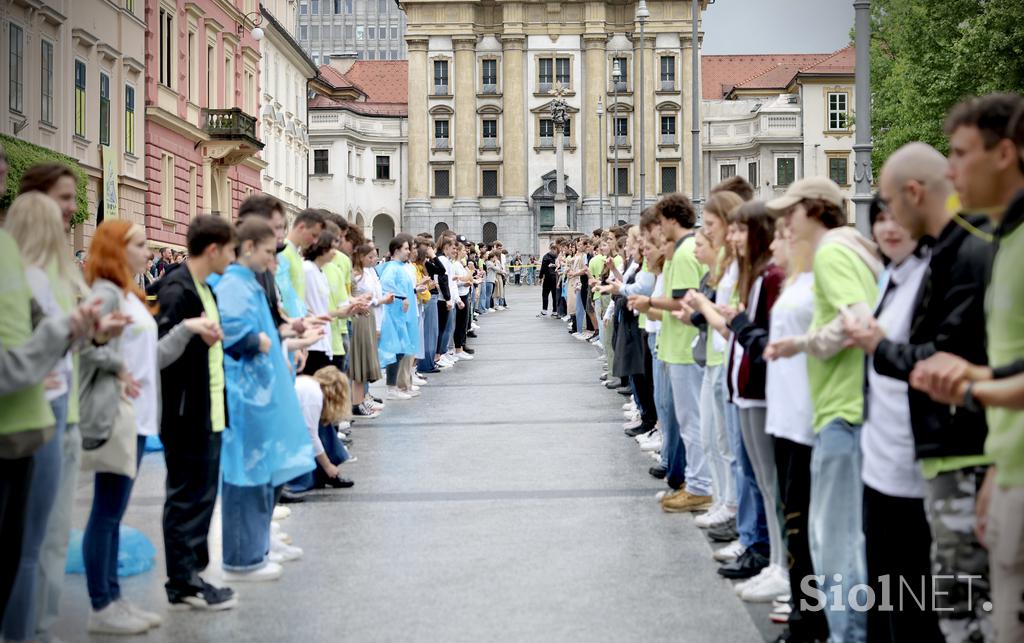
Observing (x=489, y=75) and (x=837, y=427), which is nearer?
(x=837, y=427)

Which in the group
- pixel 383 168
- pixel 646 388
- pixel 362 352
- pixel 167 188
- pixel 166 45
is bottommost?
pixel 646 388

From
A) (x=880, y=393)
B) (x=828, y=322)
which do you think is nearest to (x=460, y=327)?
(x=828, y=322)

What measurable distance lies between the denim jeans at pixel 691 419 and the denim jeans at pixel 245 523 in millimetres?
3270

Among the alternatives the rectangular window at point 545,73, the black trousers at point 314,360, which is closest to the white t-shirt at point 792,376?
the black trousers at point 314,360

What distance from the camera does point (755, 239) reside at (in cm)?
710

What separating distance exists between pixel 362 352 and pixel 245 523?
792cm

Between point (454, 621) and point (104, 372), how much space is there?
2.08m

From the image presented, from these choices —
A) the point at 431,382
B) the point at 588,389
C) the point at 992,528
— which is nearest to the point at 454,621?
the point at 992,528

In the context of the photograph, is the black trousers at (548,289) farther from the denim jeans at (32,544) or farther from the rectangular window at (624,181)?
the rectangular window at (624,181)

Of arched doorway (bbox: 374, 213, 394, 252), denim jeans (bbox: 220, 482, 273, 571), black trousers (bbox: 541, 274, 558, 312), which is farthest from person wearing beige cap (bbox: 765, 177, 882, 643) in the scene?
arched doorway (bbox: 374, 213, 394, 252)

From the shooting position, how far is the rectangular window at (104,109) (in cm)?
3381

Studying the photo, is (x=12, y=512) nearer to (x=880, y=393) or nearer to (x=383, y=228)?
(x=880, y=393)

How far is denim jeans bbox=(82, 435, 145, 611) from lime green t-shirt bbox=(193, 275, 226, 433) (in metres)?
0.64

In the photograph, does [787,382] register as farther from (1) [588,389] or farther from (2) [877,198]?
(1) [588,389]
